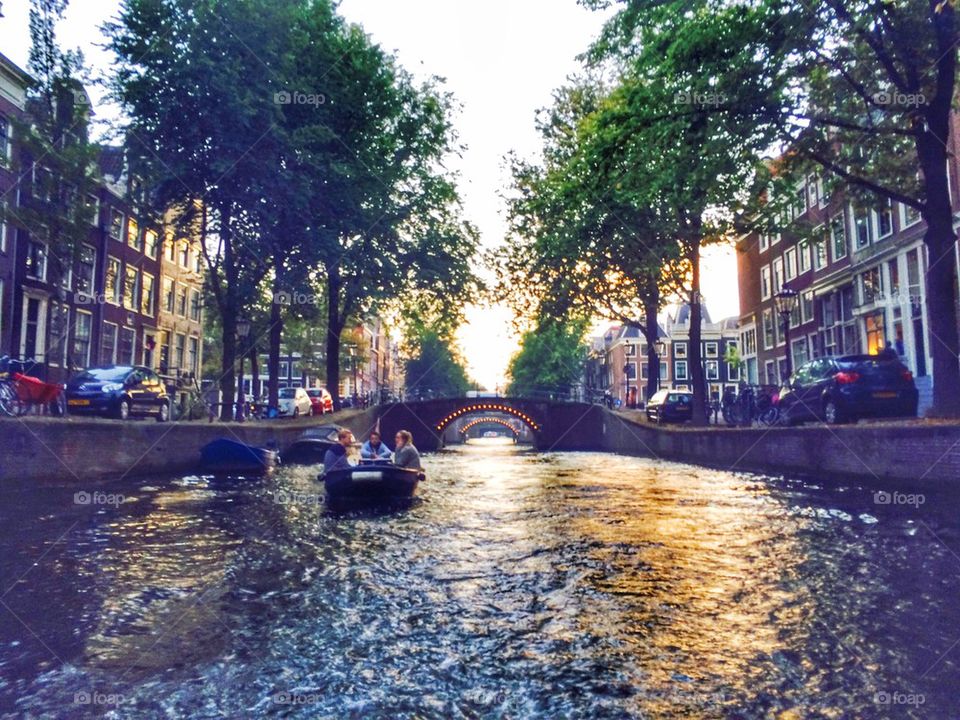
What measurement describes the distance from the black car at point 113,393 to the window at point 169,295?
23429 millimetres

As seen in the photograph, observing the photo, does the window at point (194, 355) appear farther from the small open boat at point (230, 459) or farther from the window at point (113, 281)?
the small open boat at point (230, 459)

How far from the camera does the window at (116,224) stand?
123 feet

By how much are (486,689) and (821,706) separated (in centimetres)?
207

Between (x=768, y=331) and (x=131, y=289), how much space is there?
36272 millimetres

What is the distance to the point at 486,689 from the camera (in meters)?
5.04

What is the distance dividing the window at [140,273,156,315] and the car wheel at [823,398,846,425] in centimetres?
3464

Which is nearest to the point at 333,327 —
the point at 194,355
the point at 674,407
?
the point at 674,407

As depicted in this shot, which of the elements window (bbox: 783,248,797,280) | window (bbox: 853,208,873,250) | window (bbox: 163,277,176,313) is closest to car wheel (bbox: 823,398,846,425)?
window (bbox: 853,208,873,250)

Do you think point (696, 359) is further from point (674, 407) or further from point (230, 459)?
point (230, 459)

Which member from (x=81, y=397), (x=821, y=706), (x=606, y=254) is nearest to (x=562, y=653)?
(x=821, y=706)

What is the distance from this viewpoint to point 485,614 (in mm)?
6742

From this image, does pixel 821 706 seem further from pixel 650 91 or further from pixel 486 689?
pixel 650 91

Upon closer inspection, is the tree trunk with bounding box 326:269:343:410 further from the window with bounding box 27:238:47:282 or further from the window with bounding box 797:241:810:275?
the window with bounding box 797:241:810:275

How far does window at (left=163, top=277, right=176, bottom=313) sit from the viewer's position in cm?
4487
